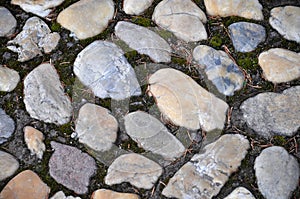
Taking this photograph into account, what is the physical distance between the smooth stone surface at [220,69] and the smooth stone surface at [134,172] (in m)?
0.49

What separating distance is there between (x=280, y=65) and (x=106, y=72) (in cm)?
81

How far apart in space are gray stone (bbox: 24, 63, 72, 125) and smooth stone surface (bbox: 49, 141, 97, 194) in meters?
0.14

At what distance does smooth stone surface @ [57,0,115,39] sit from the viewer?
2.13 meters

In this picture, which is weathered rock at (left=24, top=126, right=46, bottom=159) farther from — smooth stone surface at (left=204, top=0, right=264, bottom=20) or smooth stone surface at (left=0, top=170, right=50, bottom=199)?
smooth stone surface at (left=204, top=0, right=264, bottom=20)

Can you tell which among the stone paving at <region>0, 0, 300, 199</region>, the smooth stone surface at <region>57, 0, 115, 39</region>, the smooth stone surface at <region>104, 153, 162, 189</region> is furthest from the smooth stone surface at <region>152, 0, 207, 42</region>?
the smooth stone surface at <region>104, 153, 162, 189</region>

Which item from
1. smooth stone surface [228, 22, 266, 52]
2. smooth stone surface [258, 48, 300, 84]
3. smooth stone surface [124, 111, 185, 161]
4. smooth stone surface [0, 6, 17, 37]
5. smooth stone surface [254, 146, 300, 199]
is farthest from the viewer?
smooth stone surface [0, 6, 17, 37]

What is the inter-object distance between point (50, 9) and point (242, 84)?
1.07m

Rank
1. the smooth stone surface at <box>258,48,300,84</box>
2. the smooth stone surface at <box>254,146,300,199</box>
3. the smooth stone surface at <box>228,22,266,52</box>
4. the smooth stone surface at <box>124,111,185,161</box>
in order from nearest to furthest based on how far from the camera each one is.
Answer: the smooth stone surface at <box>254,146,300,199</box> → the smooth stone surface at <box>124,111,185,161</box> → the smooth stone surface at <box>258,48,300,84</box> → the smooth stone surface at <box>228,22,266,52</box>

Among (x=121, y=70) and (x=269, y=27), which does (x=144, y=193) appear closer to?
(x=121, y=70)

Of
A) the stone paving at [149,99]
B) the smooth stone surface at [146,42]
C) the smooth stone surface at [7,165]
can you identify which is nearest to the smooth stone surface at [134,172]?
the stone paving at [149,99]

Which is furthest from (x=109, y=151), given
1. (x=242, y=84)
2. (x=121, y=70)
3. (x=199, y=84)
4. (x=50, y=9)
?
(x=50, y=9)

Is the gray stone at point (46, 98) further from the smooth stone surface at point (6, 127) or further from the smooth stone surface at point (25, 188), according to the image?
the smooth stone surface at point (25, 188)

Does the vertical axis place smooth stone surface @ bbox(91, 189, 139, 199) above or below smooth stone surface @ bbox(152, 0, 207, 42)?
below

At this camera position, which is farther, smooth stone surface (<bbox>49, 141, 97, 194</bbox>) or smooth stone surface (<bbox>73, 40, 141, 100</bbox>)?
smooth stone surface (<bbox>73, 40, 141, 100</bbox>)
